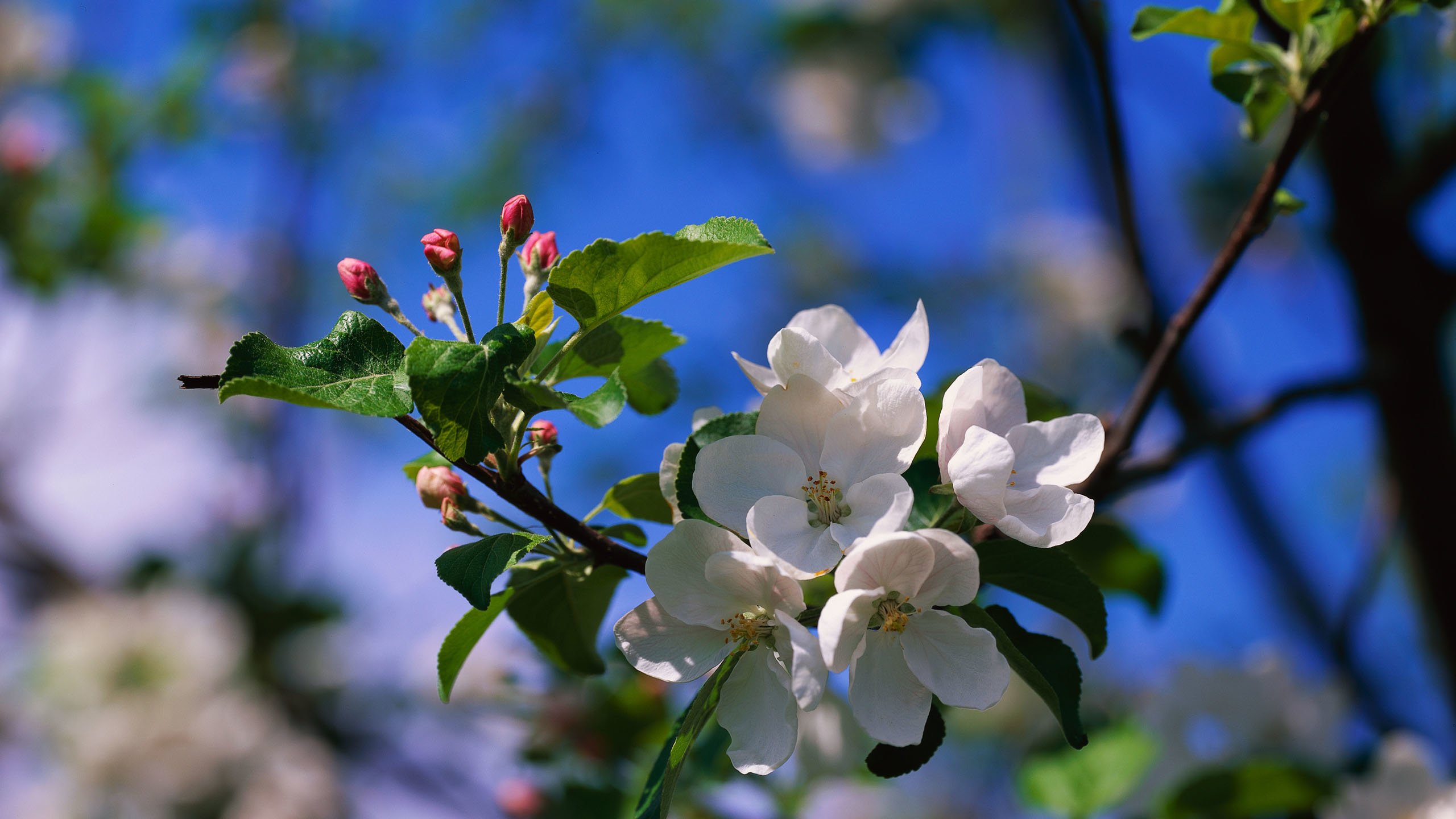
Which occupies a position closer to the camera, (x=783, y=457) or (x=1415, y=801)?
(x=783, y=457)

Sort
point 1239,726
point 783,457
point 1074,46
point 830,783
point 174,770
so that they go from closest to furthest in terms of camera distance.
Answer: point 783,457
point 830,783
point 1239,726
point 1074,46
point 174,770

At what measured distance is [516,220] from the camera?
2.62 feet

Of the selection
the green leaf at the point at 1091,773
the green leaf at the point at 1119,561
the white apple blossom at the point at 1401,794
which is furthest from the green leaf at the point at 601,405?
the white apple blossom at the point at 1401,794

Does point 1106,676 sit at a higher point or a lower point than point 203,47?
lower

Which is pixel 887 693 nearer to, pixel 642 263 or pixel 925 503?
pixel 925 503

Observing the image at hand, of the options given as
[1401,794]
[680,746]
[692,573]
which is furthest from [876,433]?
[1401,794]

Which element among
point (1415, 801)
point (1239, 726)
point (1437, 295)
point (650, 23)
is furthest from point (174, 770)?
point (650, 23)

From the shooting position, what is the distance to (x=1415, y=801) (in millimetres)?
1422

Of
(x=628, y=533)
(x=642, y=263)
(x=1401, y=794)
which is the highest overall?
(x=642, y=263)

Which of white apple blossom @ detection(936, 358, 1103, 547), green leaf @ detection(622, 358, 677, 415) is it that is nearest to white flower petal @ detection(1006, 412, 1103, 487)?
white apple blossom @ detection(936, 358, 1103, 547)

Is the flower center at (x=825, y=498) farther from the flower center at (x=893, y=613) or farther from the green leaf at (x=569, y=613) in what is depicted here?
the green leaf at (x=569, y=613)

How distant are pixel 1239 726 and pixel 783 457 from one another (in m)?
1.43

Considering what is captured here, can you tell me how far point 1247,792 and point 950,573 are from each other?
1.06 metres

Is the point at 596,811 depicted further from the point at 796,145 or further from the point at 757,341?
the point at 796,145
